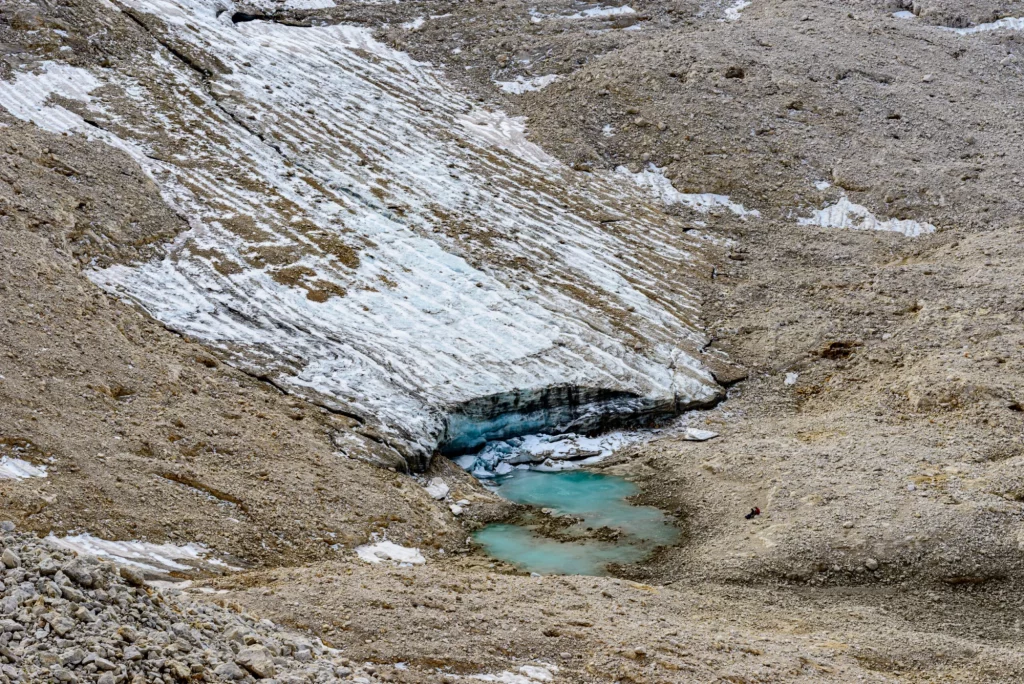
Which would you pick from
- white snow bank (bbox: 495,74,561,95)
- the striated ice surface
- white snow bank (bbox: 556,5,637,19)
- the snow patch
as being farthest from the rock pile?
white snow bank (bbox: 556,5,637,19)

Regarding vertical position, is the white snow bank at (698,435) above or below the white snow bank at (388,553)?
below

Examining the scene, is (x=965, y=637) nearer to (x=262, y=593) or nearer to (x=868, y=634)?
(x=868, y=634)

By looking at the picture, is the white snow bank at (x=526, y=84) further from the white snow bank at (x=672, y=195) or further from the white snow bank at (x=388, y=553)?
the white snow bank at (x=388, y=553)

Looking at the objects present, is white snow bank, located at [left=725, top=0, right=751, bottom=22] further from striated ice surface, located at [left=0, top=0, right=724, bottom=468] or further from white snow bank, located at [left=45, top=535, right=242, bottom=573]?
white snow bank, located at [left=45, top=535, right=242, bottom=573]

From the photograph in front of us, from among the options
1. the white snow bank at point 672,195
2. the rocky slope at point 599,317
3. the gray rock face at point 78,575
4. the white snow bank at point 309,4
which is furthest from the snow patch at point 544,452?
the white snow bank at point 309,4

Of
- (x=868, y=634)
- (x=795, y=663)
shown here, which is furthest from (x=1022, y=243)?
(x=795, y=663)

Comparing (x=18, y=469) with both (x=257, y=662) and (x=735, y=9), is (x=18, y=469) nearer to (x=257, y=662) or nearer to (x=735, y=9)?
(x=257, y=662)
